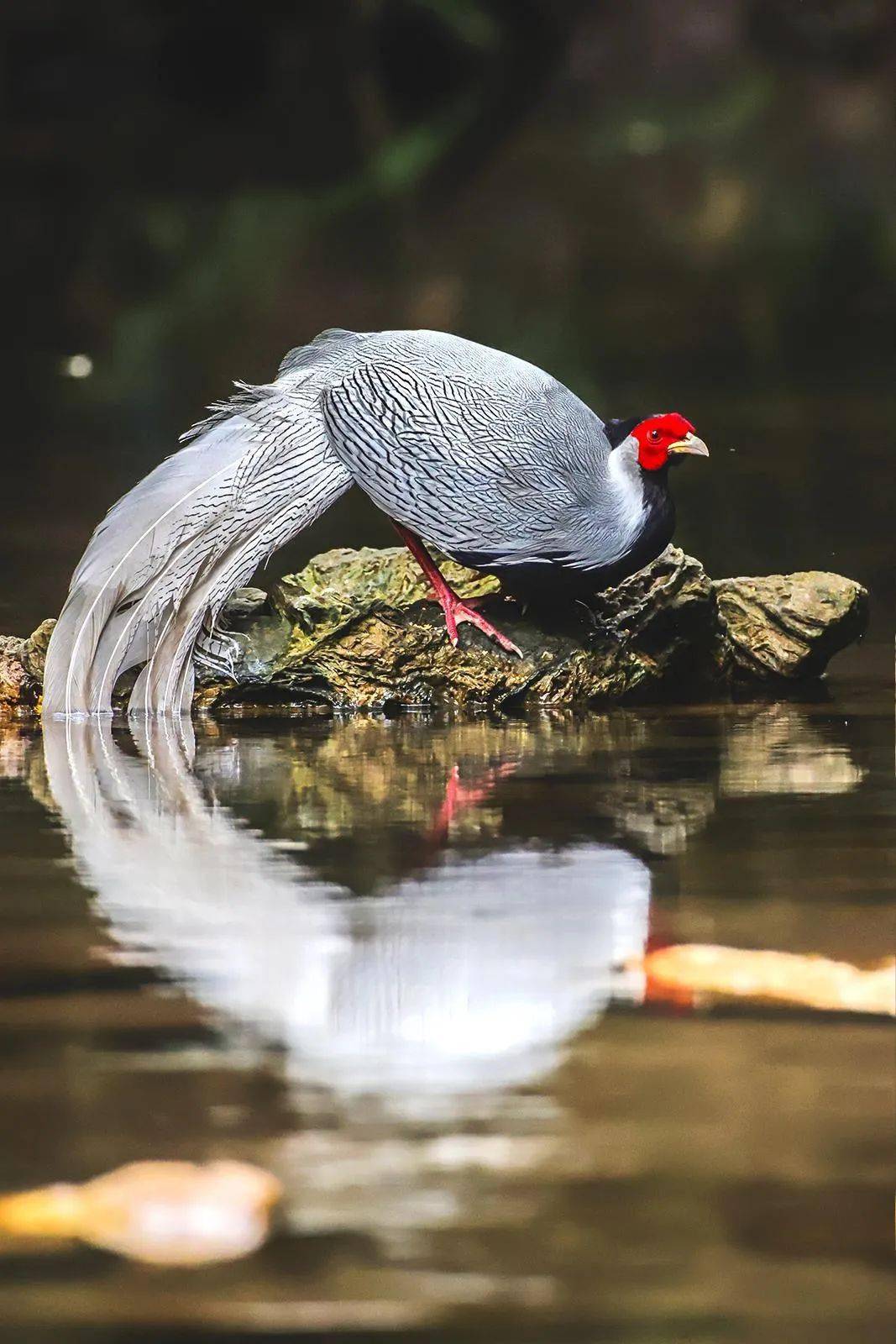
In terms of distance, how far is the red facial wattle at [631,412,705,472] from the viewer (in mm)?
4562

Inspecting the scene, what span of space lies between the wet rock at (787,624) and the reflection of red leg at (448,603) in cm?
73

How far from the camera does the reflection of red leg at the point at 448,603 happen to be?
190 inches

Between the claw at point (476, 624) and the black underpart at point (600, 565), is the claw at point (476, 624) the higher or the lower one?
the lower one

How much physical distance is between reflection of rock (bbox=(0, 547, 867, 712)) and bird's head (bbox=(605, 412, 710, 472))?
488 millimetres

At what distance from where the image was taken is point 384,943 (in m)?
2.21

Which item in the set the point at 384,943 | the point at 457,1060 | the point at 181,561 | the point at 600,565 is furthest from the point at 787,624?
the point at 457,1060

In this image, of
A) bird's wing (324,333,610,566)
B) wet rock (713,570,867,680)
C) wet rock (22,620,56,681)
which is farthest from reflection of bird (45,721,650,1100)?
wet rock (713,570,867,680)

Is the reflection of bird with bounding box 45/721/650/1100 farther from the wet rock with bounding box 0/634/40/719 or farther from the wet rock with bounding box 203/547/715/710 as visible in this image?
the wet rock with bounding box 0/634/40/719

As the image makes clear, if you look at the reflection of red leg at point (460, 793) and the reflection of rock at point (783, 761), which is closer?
the reflection of red leg at point (460, 793)

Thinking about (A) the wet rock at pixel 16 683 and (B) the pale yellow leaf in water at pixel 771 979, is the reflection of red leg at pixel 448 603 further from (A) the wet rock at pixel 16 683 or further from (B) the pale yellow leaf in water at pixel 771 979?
(B) the pale yellow leaf in water at pixel 771 979

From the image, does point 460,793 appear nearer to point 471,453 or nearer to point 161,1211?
point 471,453

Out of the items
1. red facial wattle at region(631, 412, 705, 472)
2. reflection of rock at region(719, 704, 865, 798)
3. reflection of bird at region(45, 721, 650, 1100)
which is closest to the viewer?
reflection of bird at region(45, 721, 650, 1100)

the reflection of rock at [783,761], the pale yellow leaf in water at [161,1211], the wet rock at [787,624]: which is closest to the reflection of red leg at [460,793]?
the reflection of rock at [783,761]

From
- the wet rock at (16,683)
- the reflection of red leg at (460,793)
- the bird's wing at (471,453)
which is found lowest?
the reflection of red leg at (460,793)
